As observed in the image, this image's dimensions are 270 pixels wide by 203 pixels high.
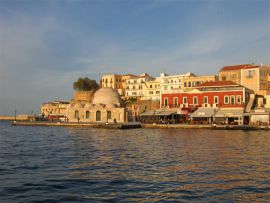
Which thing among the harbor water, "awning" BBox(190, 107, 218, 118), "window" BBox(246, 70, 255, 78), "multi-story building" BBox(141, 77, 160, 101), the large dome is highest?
"window" BBox(246, 70, 255, 78)

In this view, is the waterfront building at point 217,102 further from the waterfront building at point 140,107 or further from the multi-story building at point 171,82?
the multi-story building at point 171,82

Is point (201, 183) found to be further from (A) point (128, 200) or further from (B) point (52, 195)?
(B) point (52, 195)

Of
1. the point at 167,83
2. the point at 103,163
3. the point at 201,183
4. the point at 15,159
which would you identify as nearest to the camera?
the point at 201,183

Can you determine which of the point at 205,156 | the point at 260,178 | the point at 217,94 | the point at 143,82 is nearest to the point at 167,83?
the point at 143,82

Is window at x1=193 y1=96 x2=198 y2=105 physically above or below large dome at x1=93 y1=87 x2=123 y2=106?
below

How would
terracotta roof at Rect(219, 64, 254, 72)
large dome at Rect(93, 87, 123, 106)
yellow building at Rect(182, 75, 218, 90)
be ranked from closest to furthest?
terracotta roof at Rect(219, 64, 254, 72), yellow building at Rect(182, 75, 218, 90), large dome at Rect(93, 87, 123, 106)

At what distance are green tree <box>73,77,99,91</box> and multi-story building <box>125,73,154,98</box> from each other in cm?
1677

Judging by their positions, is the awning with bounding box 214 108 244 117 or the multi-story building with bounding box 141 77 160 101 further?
the multi-story building with bounding box 141 77 160 101

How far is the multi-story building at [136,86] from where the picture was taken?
9044cm

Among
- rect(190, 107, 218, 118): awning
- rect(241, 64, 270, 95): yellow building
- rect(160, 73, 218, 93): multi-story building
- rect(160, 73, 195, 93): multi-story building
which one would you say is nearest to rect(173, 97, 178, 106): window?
rect(190, 107, 218, 118): awning

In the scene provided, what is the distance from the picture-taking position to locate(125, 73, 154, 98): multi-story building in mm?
90438

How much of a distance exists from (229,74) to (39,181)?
61.3m

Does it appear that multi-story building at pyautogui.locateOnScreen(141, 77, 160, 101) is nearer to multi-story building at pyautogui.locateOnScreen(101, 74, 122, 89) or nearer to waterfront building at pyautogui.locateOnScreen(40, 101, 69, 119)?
multi-story building at pyautogui.locateOnScreen(101, 74, 122, 89)

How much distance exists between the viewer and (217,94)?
57.0 meters
